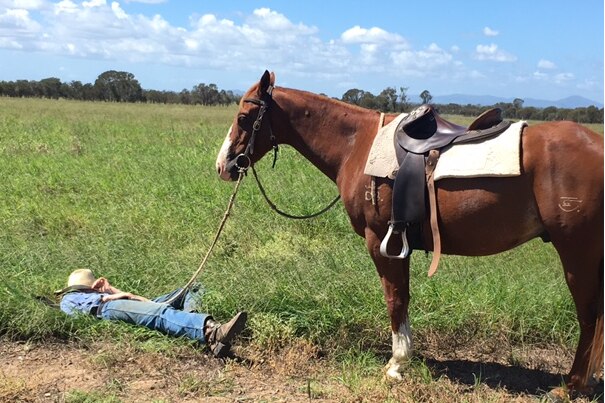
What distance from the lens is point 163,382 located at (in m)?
3.62

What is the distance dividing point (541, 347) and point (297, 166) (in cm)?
744

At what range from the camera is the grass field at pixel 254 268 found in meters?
4.21

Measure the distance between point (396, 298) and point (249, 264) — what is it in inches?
85.3

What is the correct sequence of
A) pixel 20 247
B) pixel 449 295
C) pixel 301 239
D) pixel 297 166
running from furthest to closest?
pixel 297 166, pixel 301 239, pixel 20 247, pixel 449 295

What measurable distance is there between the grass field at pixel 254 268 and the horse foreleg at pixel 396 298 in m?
0.25

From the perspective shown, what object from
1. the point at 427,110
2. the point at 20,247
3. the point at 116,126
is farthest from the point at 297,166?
the point at 116,126

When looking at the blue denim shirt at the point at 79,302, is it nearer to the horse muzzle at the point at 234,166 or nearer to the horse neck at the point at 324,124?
the horse muzzle at the point at 234,166

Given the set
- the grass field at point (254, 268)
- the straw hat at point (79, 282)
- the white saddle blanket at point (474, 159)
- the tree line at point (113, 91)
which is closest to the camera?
the white saddle blanket at point (474, 159)

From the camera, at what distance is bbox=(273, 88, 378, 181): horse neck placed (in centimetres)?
387

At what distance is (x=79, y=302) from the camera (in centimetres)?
438

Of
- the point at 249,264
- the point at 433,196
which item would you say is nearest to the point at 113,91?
the point at 249,264

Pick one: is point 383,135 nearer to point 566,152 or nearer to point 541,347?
point 566,152

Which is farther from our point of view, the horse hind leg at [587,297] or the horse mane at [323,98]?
the horse mane at [323,98]

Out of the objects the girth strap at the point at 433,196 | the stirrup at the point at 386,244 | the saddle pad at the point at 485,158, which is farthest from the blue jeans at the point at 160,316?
the saddle pad at the point at 485,158
